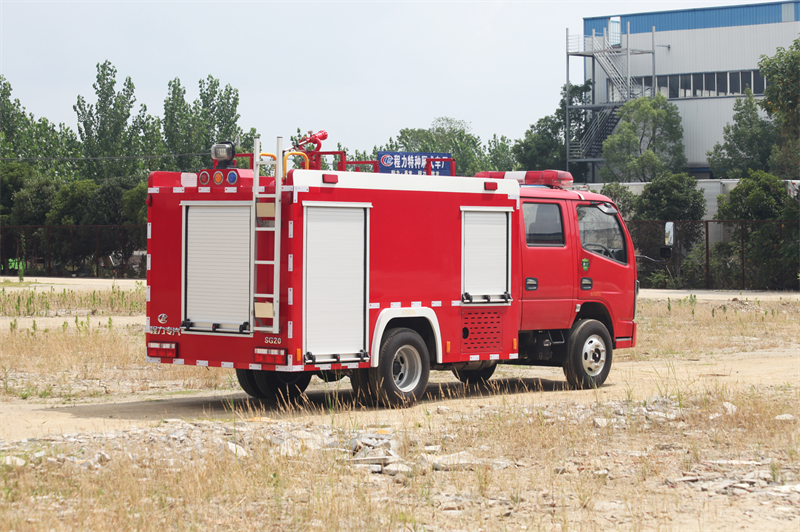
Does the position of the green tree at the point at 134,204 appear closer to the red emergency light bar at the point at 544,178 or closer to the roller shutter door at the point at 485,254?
the red emergency light bar at the point at 544,178

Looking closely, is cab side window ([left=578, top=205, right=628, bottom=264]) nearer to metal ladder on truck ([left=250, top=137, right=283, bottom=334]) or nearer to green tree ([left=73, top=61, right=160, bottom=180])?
metal ladder on truck ([left=250, top=137, right=283, bottom=334])

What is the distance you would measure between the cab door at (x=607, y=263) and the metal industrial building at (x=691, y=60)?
6278cm

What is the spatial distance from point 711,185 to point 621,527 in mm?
42409

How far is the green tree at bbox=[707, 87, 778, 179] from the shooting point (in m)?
71.3

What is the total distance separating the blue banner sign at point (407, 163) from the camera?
1222cm

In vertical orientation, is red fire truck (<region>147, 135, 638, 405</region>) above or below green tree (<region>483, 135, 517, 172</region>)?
below

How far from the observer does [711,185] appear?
46.2 m

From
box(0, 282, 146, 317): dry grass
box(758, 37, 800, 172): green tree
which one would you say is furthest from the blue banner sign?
box(758, 37, 800, 172): green tree

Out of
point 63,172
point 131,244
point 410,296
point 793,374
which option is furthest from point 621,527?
point 63,172

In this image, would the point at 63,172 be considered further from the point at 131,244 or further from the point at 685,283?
the point at 685,283

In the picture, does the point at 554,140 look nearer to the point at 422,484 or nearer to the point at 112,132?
the point at 112,132

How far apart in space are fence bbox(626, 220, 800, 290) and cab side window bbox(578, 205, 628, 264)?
24.0 m

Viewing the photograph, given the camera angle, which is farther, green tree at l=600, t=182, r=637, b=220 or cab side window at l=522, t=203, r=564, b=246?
green tree at l=600, t=182, r=637, b=220

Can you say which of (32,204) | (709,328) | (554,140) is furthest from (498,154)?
(709,328)
